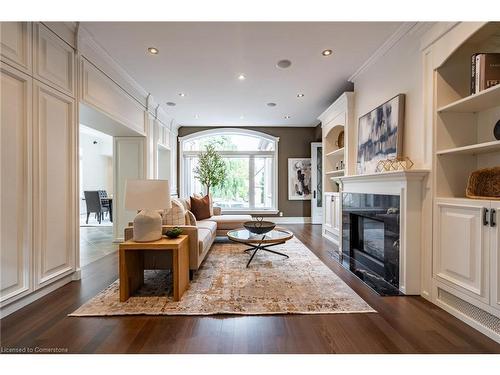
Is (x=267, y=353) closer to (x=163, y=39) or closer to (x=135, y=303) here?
(x=135, y=303)

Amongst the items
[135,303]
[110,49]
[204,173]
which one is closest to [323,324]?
[135,303]

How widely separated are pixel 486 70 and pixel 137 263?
3.51 m

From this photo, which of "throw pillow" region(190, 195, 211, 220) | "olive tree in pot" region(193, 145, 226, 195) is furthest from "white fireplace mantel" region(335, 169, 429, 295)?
"olive tree in pot" region(193, 145, 226, 195)

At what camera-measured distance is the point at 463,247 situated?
6.50 ft

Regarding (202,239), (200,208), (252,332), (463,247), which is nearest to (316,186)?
(200,208)

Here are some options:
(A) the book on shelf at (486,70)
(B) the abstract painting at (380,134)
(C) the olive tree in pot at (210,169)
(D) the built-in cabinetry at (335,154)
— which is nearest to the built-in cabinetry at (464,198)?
(A) the book on shelf at (486,70)

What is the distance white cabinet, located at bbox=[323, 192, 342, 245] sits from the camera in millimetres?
4629

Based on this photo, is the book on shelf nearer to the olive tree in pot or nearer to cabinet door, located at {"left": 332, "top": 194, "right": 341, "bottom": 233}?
cabinet door, located at {"left": 332, "top": 194, "right": 341, "bottom": 233}

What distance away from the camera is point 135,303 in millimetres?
2213

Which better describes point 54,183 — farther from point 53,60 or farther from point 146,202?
point 53,60

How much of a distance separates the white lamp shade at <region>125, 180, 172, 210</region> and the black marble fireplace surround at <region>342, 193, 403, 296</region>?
2347 mm

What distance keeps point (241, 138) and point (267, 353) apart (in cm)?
642

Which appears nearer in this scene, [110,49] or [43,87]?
[43,87]

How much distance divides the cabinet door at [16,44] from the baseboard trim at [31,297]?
2000mm
